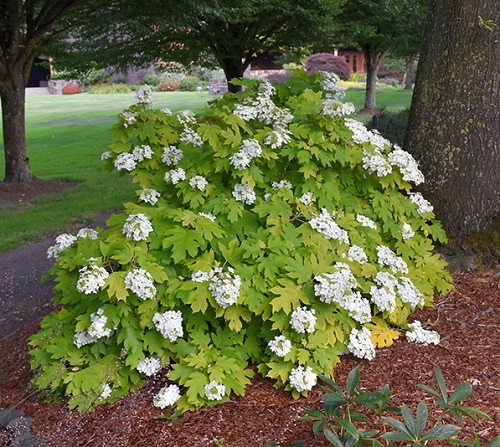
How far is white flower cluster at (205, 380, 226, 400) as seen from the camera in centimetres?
312

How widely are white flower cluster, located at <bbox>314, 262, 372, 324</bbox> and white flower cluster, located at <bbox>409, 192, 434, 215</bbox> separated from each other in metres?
1.25

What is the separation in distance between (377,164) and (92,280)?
2160 millimetres

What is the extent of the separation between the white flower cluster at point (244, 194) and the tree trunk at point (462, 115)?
174 cm

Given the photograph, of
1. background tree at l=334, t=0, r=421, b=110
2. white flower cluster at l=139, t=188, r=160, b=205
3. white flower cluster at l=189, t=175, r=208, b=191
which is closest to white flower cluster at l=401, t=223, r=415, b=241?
white flower cluster at l=189, t=175, r=208, b=191

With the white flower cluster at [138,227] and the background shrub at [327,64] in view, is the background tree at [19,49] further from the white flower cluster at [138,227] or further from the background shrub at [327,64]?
the background shrub at [327,64]

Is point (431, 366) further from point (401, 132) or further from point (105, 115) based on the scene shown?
point (105, 115)

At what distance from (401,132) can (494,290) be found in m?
7.10

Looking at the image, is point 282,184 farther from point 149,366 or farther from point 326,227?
point 149,366

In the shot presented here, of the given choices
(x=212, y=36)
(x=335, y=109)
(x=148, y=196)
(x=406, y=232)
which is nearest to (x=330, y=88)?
(x=335, y=109)

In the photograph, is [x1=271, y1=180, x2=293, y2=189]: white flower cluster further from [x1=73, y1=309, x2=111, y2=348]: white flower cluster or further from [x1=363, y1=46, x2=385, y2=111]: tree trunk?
[x1=363, y1=46, x2=385, y2=111]: tree trunk

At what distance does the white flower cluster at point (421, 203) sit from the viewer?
172 inches

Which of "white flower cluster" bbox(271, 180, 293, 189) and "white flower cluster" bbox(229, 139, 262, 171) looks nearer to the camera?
"white flower cluster" bbox(229, 139, 262, 171)

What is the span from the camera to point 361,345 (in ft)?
11.3

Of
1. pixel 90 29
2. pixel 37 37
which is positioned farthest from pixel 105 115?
pixel 37 37
